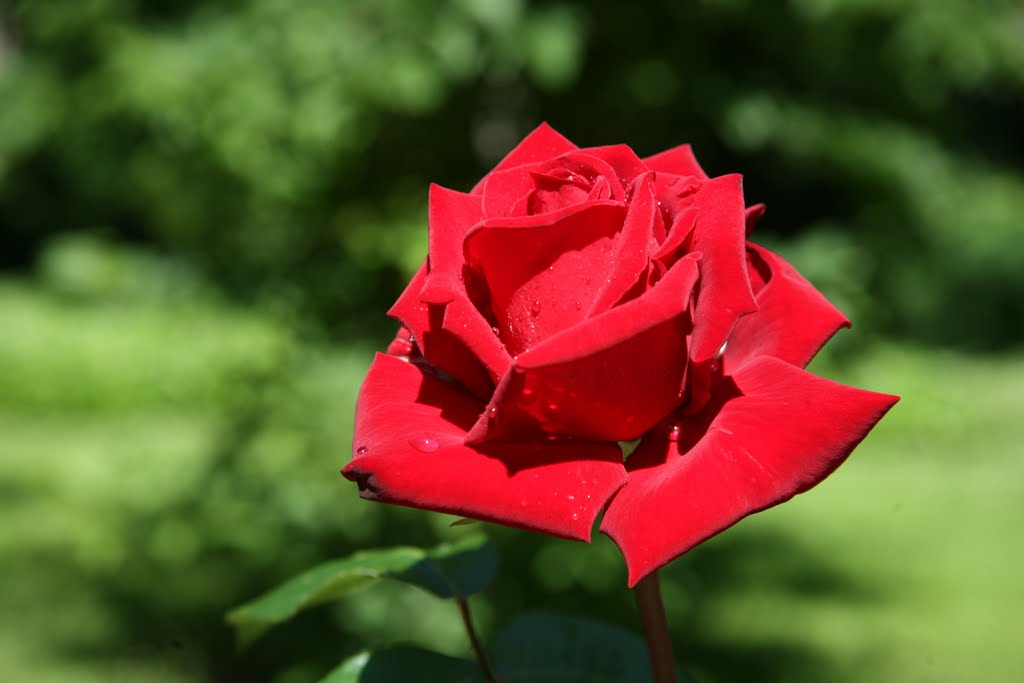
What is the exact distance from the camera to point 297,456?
273cm

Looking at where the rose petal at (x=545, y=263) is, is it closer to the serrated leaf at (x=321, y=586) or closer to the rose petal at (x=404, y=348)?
the rose petal at (x=404, y=348)

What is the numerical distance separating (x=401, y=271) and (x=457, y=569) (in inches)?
77.7

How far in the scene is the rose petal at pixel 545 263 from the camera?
0.71 m

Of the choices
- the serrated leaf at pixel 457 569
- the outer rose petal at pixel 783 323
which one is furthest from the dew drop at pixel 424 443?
the serrated leaf at pixel 457 569

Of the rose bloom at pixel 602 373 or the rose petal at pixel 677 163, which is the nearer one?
the rose bloom at pixel 602 373

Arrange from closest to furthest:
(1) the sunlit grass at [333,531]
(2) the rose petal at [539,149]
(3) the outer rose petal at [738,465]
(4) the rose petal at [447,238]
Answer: (3) the outer rose petal at [738,465] → (4) the rose petal at [447,238] → (2) the rose petal at [539,149] → (1) the sunlit grass at [333,531]

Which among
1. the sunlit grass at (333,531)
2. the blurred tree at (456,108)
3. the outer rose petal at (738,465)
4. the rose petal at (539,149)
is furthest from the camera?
the blurred tree at (456,108)

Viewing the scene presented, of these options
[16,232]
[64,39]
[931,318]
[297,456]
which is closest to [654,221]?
[297,456]

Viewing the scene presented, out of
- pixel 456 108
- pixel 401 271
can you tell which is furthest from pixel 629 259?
pixel 456 108

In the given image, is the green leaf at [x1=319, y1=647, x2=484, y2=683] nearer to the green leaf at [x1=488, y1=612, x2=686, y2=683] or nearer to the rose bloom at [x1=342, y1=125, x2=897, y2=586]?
the green leaf at [x1=488, y1=612, x2=686, y2=683]

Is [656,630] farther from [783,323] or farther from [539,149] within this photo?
[539,149]

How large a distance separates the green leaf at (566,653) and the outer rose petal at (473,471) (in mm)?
381

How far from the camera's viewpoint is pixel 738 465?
2.12ft

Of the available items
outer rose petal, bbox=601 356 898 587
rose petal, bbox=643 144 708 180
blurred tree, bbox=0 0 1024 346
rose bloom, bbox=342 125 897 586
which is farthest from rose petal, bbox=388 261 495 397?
blurred tree, bbox=0 0 1024 346
